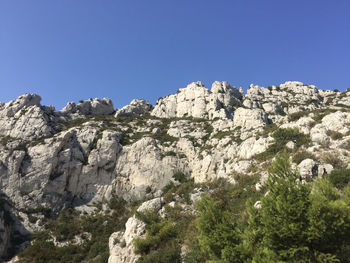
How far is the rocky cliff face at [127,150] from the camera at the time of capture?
31.9 meters

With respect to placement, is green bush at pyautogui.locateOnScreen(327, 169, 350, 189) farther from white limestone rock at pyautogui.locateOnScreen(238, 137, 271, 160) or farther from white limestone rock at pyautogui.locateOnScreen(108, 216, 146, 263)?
white limestone rock at pyautogui.locateOnScreen(108, 216, 146, 263)

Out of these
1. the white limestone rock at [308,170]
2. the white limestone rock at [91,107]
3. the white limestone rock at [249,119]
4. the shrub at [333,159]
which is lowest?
the white limestone rock at [308,170]

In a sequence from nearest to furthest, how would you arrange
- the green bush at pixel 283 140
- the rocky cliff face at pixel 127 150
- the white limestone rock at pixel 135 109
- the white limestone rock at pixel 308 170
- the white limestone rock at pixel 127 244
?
the white limestone rock at pixel 308 170, the white limestone rock at pixel 127 244, the green bush at pixel 283 140, the rocky cliff face at pixel 127 150, the white limestone rock at pixel 135 109

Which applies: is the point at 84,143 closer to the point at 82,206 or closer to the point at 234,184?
the point at 82,206

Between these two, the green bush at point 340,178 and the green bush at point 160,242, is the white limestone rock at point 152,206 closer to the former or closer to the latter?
the green bush at point 160,242

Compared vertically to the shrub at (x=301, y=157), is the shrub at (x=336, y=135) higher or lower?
higher

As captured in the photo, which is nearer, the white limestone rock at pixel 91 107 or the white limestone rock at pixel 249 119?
the white limestone rock at pixel 249 119

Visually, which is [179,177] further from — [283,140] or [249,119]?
[249,119]

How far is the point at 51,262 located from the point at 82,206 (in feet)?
41.2

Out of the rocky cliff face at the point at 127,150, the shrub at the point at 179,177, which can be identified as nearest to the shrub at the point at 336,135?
the rocky cliff face at the point at 127,150

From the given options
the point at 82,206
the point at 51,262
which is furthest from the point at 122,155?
the point at 51,262

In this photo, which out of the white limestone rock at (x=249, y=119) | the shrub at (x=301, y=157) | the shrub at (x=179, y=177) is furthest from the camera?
the white limestone rock at (x=249, y=119)

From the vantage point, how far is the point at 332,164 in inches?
880

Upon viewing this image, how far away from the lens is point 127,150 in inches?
1945
